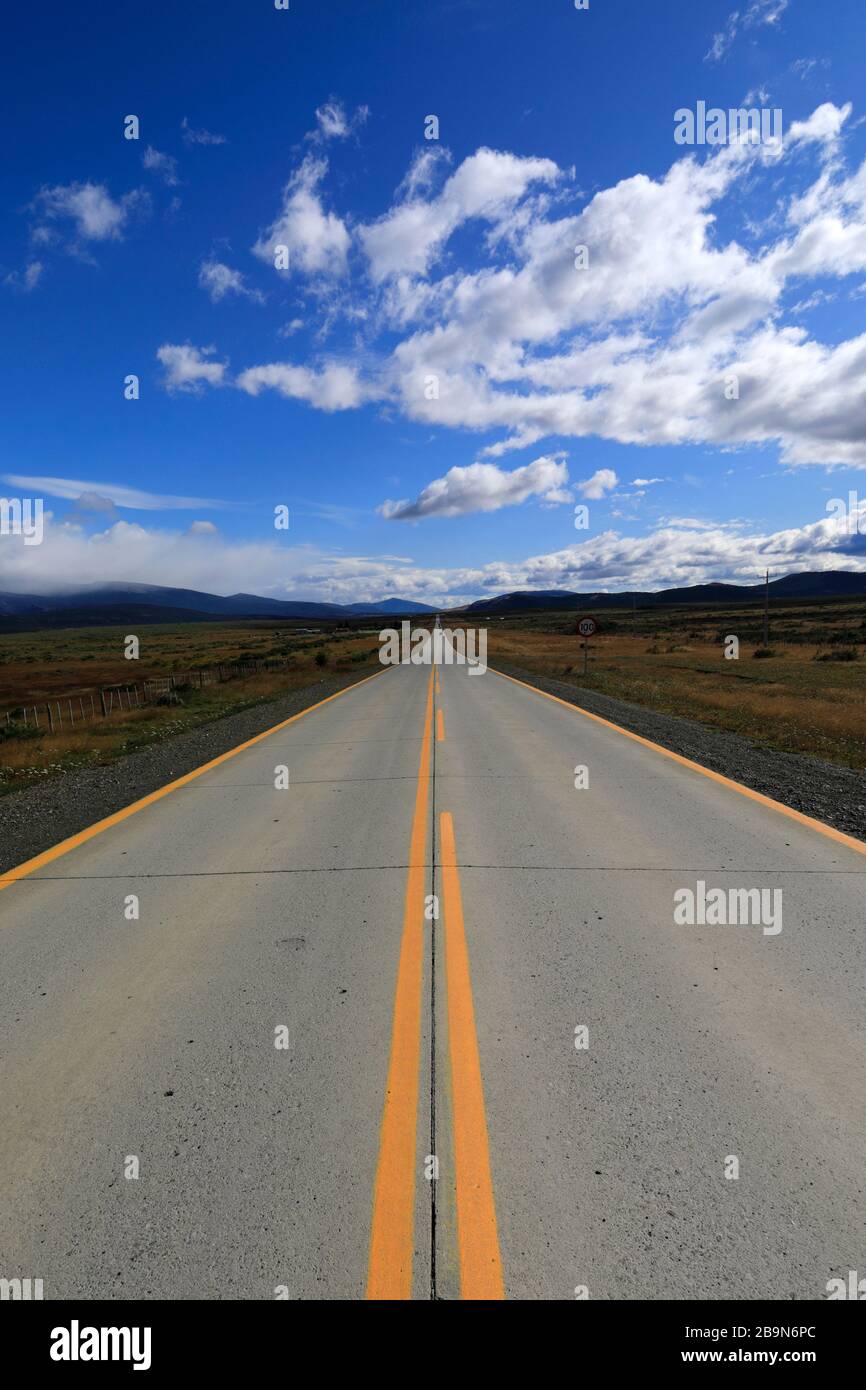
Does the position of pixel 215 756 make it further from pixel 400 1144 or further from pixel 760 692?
pixel 760 692

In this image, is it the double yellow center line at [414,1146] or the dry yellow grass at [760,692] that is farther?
the dry yellow grass at [760,692]

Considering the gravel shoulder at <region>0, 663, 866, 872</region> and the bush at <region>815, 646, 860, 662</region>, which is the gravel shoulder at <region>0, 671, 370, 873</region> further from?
the bush at <region>815, 646, 860, 662</region>

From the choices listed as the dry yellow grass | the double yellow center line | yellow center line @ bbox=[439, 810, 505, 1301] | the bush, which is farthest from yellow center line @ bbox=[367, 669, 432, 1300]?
the bush

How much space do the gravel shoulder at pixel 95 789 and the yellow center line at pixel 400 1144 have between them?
4192 mm

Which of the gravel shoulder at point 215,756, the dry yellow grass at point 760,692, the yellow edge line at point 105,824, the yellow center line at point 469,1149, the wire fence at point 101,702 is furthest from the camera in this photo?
the wire fence at point 101,702

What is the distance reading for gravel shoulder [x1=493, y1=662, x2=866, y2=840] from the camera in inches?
275

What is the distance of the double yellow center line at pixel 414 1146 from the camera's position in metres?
1.99

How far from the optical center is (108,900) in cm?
488

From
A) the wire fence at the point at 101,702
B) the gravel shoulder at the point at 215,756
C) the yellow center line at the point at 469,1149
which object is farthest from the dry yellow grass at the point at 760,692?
the wire fence at the point at 101,702

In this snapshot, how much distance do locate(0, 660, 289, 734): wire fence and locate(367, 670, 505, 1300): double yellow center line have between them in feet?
54.2

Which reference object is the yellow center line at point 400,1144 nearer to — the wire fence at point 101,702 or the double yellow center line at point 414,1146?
the double yellow center line at point 414,1146

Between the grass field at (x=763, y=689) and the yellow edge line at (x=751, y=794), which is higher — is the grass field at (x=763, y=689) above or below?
above

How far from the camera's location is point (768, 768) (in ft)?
29.4

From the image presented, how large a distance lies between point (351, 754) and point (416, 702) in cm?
736
